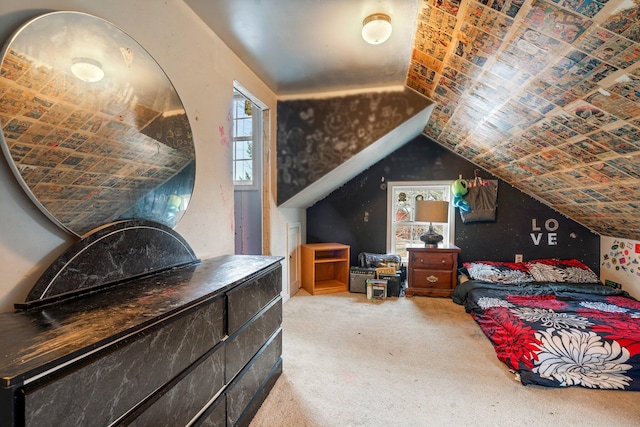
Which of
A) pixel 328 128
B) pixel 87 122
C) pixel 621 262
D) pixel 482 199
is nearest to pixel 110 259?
pixel 87 122

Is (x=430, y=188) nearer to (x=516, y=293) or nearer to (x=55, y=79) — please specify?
(x=516, y=293)

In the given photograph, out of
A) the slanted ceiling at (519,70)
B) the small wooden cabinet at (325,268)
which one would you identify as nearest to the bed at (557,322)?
the slanted ceiling at (519,70)

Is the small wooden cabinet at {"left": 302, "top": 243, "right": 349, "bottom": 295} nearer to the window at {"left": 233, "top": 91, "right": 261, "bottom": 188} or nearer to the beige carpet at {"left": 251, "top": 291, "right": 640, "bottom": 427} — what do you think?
the beige carpet at {"left": 251, "top": 291, "right": 640, "bottom": 427}

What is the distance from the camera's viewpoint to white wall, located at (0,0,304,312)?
35.3 inches

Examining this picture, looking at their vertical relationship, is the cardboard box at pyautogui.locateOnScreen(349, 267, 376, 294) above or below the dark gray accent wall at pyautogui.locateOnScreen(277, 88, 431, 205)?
below

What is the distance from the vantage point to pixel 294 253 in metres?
3.71

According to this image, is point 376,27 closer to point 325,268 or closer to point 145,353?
point 145,353

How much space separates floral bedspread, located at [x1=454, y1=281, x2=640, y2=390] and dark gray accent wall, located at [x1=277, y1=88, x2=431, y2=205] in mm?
1980

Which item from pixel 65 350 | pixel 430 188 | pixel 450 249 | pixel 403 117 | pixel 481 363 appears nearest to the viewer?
pixel 65 350

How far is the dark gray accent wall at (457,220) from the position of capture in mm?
3594

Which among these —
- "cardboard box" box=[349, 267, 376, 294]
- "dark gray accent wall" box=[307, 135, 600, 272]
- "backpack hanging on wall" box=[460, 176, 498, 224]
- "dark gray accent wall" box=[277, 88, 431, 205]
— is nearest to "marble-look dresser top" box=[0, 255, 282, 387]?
"dark gray accent wall" box=[277, 88, 431, 205]

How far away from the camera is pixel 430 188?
4059mm

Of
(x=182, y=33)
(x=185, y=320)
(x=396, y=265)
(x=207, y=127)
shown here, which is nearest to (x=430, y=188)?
(x=396, y=265)

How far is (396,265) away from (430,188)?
1204 millimetres
